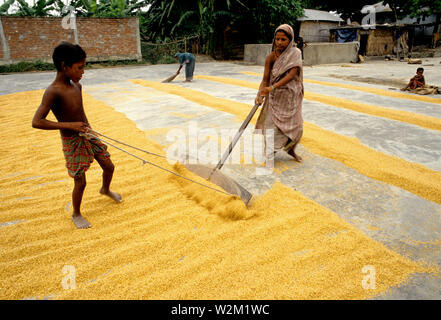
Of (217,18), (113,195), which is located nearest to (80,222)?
(113,195)

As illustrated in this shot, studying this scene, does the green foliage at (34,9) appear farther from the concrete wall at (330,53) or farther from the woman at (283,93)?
the woman at (283,93)

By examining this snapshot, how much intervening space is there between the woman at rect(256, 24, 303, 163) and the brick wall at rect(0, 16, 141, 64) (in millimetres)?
15002

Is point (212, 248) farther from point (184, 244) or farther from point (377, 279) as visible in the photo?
point (377, 279)

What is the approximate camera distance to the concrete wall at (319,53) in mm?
15492

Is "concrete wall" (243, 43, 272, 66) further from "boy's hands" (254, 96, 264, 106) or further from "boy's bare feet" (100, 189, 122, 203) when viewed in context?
"boy's bare feet" (100, 189, 122, 203)

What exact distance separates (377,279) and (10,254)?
2.50 m

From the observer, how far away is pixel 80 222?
2441mm

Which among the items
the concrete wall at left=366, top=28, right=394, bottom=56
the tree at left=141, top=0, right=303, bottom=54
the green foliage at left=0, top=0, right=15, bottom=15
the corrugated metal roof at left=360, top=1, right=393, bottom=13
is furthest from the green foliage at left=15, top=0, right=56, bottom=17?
the corrugated metal roof at left=360, top=1, right=393, bottom=13

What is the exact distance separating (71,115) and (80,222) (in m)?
0.89

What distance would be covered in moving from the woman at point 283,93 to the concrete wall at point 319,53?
12798mm

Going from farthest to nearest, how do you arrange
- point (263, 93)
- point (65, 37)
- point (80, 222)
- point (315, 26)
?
1. point (315, 26)
2. point (65, 37)
3. point (263, 93)
4. point (80, 222)

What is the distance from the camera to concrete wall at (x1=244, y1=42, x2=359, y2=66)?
1549 cm

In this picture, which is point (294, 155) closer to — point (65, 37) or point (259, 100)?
point (259, 100)
